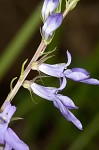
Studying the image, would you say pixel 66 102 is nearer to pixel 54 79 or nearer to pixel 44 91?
pixel 44 91

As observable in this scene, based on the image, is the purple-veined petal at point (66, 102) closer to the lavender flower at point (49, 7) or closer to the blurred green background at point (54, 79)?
the lavender flower at point (49, 7)

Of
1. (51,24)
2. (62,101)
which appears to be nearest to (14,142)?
(62,101)

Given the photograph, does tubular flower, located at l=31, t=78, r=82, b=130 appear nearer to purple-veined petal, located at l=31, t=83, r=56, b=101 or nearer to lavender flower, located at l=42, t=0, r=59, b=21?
purple-veined petal, located at l=31, t=83, r=56, b=101

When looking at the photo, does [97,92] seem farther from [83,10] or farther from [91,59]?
[83,10]

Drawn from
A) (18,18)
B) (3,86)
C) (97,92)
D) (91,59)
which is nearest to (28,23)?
(91,59)

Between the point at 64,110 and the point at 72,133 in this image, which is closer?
the point at 64,110

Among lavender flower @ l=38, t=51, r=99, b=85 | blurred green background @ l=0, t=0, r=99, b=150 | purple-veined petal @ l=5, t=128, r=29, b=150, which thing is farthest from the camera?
blurred green background @ l=0, t=0, r=99, b=150

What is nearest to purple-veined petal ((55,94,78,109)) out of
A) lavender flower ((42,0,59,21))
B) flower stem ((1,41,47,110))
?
flower stem ((1,41,47,110))
